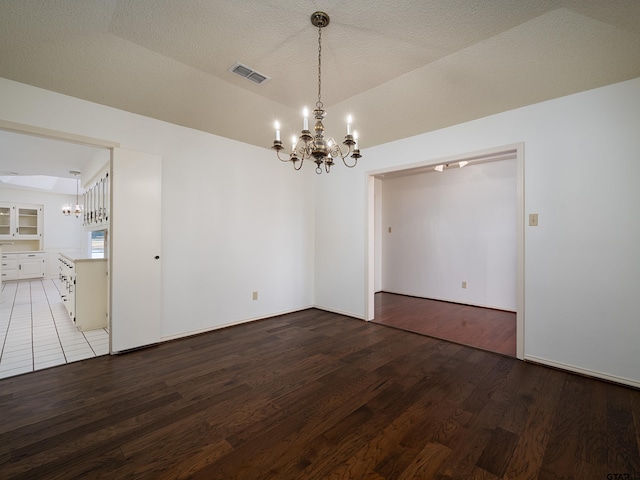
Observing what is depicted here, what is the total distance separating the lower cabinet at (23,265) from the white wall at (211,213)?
7372 millimetres

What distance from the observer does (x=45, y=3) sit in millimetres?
1797

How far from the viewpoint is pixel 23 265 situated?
7414 mm

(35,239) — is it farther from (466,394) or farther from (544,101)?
(544,101)

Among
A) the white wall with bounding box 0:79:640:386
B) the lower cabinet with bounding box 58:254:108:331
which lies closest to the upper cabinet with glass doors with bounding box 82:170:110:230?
the lower cabinet with bounding box 58:254:108:331

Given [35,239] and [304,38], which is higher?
[304,38]

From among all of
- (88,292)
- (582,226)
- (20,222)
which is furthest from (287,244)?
(20,222)

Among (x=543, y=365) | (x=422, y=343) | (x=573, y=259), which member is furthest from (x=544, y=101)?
(x=422, y=343)

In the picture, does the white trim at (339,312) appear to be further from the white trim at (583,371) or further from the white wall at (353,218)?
the white trim at (583,371)

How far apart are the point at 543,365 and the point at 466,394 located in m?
1.15

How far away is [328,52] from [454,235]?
13.8ft

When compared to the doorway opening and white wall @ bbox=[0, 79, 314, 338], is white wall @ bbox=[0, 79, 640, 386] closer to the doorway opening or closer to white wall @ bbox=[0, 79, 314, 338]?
white wall @ bbox=[0, 79, 314, 338]

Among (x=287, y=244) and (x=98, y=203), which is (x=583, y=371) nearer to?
(x=287, y=244)

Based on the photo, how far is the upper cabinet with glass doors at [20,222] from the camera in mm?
7367

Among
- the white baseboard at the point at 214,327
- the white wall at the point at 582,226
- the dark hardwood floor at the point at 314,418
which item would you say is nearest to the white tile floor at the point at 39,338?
the dark hardwood floor at the point at 314,418
